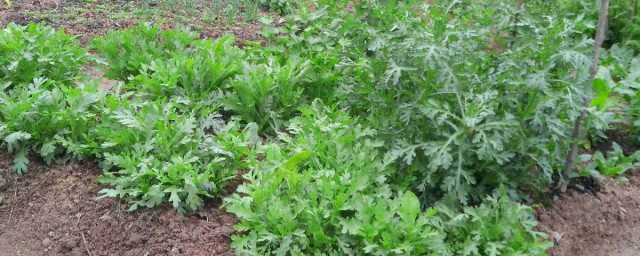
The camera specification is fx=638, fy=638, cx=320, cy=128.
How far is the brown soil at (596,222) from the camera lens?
372cm

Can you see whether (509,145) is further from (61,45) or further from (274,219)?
(61,45)

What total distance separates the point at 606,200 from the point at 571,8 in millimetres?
1937

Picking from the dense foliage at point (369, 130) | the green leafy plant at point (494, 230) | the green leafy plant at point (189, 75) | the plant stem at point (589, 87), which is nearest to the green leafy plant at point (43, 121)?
the dense foliage at point (369, 130)

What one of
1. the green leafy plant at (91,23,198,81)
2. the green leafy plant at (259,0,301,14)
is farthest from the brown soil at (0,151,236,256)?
the green leafy plant at (259,0,301,14)

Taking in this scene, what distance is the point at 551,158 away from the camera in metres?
3.71

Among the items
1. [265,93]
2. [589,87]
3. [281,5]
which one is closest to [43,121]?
[265,93]

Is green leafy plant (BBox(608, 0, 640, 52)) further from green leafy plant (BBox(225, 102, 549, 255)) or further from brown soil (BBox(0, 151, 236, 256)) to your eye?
brown soil (BBox(0, 151, 236, 256))

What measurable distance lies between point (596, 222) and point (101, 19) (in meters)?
4.53

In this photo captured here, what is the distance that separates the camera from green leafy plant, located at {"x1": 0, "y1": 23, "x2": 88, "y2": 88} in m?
4.36

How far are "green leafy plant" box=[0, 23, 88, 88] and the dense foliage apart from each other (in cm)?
1

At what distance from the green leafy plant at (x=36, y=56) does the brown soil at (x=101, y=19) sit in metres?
0.91

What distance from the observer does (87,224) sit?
3594 mm

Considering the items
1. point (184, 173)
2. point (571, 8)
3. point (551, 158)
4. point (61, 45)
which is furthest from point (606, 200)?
point (61, 45)

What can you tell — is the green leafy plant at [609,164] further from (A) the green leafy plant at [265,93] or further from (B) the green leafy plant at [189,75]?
(B) the green leafy plant at [189,75]
